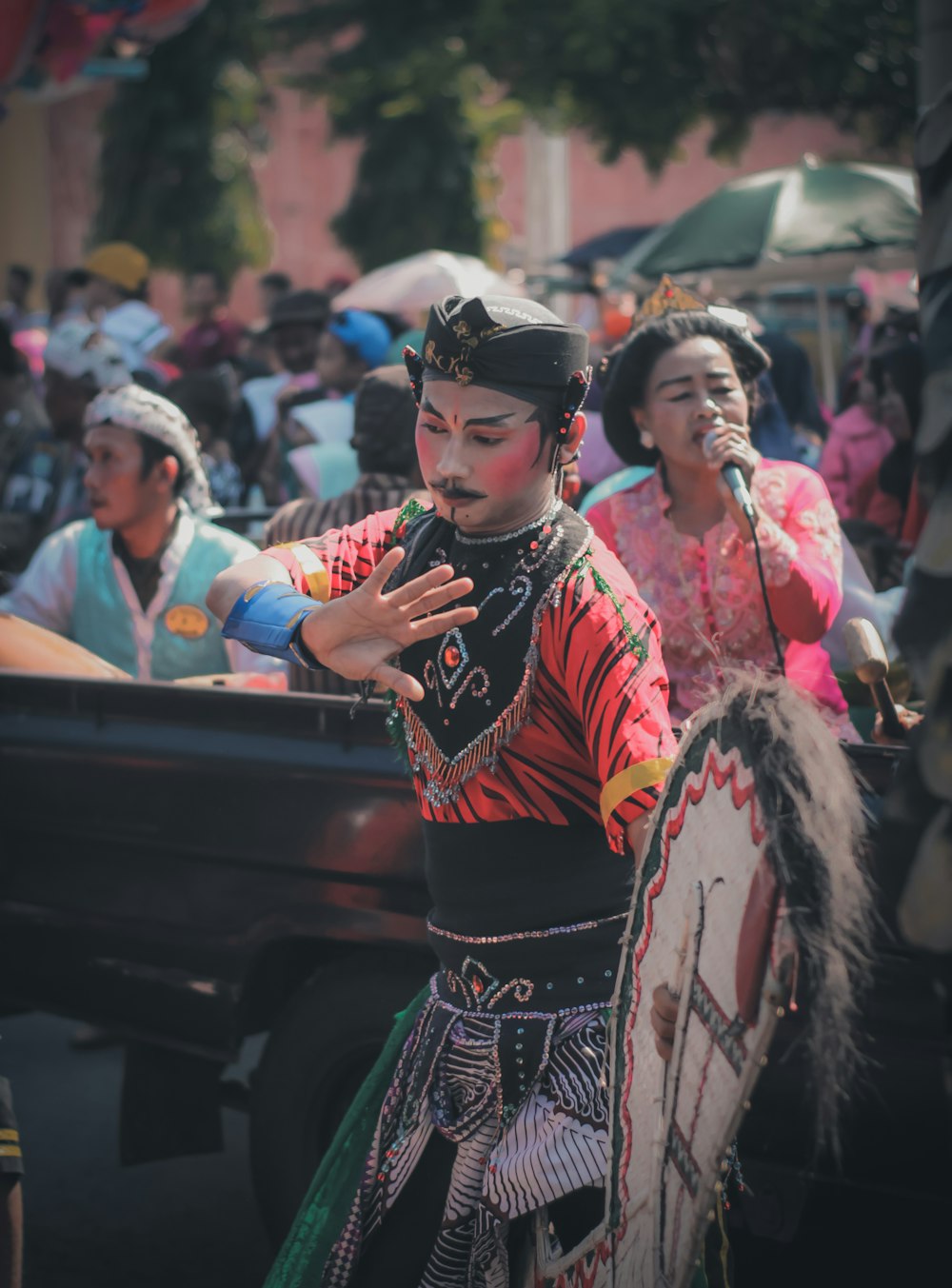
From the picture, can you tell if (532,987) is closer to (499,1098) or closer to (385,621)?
(499,1098)

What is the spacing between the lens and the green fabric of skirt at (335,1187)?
2.79 meters

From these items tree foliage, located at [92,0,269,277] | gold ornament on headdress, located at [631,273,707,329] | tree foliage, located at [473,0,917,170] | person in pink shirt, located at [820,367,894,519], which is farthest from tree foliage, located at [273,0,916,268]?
gold ornament on headdress, located at [631,273,707,329]

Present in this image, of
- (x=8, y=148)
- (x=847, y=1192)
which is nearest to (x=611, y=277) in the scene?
(x=847, y=1192)

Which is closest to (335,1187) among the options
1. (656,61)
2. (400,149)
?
(656,61)

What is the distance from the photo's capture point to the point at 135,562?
5172 millimetres

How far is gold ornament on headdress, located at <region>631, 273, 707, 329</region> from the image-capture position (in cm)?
411

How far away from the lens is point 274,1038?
3.89m

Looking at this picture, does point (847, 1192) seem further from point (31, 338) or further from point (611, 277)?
point (31, 338)

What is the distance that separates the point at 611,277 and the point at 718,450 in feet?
24.2

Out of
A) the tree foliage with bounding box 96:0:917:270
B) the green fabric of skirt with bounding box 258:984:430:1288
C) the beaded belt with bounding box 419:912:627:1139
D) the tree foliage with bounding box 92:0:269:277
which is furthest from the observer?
the tree foliage with bounding box 92:0:269:277

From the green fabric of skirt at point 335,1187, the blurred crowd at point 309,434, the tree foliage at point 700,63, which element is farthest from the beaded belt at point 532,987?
the tree foliage at point 700,63

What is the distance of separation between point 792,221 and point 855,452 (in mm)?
2849

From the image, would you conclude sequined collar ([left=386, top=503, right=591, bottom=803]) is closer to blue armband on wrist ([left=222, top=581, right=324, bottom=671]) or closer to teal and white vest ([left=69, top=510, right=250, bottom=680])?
blue armband on wrist ([left=222, top=581, right=324, bottom=671])

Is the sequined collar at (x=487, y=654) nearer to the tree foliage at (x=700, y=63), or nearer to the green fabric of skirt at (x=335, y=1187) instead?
the green fabric of skirt at (x=335, y=1187)
